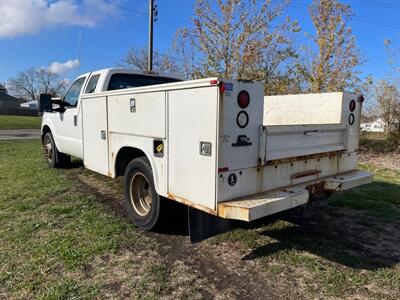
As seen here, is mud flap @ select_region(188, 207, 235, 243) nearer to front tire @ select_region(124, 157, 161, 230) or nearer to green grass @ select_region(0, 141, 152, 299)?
front tire @ select_region(124, 157, 161, 230)

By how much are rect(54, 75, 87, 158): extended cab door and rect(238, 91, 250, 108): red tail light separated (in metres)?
3.46

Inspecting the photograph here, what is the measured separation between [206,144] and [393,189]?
5.25m

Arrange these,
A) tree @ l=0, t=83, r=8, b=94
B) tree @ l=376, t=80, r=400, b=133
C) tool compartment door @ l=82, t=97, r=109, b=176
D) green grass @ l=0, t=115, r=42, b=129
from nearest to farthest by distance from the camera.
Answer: tool compartment door @ l=82, t=97, r=109, b=176 < tree @ l=376, t=80, r=400, b=133 < green grass @ l=0, t=115, r=42, b=129 < tree @ l=0, t=83, r=8, b=94

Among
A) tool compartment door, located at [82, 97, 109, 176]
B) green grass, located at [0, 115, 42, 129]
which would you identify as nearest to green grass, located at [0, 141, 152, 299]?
tool compartment door, located at [82, 97, 109, 176]

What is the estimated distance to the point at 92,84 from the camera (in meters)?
5.73

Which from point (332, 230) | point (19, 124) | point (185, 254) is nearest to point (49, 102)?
point (185, 254)

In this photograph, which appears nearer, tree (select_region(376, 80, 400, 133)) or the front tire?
the front tire

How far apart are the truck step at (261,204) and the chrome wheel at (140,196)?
5.51 feet

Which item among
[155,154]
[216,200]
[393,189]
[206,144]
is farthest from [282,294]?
[393,189]

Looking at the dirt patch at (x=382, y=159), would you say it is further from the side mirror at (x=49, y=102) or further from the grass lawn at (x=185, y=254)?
the side mirror at (x=49, y=102)

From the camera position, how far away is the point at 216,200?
3010mm

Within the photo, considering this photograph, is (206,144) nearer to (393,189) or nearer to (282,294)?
(282,294)

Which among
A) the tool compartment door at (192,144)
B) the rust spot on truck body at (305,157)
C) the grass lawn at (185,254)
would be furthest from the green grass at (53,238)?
the rust spot on truck body at (305,157)

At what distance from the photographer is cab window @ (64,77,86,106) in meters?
6.20
